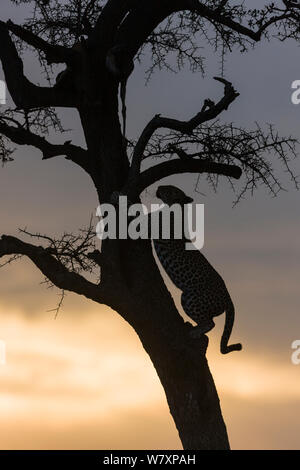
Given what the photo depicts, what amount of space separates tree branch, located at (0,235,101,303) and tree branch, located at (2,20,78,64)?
89.9 inches

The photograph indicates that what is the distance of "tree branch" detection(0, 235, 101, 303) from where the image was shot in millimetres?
10453

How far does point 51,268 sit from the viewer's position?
1062 centimetres

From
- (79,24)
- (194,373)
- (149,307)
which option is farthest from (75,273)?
(79,24)

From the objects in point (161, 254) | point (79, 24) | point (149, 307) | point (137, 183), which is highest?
point (79, 24)

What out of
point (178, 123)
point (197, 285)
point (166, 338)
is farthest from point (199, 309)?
point (178, 123)

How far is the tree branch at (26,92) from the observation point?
447 inches

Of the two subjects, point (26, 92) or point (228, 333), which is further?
point (26, 92)

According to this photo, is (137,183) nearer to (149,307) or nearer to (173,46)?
(149,307)

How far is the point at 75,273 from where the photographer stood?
34.5ft

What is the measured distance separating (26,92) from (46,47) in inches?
23.7

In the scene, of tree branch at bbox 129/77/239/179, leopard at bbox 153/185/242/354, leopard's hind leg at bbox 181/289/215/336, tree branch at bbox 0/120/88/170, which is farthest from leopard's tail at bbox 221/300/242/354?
tree branch at bbox 0/120/88/170

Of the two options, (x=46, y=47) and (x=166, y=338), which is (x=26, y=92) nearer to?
(x=46, y=47)

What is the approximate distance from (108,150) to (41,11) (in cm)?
303

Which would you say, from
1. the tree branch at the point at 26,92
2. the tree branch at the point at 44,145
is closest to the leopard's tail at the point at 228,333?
the tree branch at the point at 44,145
